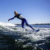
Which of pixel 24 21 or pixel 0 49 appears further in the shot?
pixel 24 21

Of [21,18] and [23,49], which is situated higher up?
[21,18]

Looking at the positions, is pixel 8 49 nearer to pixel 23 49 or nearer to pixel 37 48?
pixel 23 49

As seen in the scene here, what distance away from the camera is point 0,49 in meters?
3.57

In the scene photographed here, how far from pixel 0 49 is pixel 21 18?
20.7 ft

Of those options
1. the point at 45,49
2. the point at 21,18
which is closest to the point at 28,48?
the point at 45,49

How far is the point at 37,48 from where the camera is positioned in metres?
3.74

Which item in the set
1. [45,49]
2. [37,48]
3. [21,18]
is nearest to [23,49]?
[37,48]

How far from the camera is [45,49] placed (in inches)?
143

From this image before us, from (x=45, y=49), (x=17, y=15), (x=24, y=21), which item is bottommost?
(x=45, y=49)

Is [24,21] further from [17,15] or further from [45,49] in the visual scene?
[45,49]

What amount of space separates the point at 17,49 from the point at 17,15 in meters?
6.30

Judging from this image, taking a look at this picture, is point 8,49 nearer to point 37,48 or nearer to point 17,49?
point 17,49

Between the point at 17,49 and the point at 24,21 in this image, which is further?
the point at 24,21

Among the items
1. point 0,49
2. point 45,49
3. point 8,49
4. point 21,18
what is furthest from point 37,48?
point 21,18
